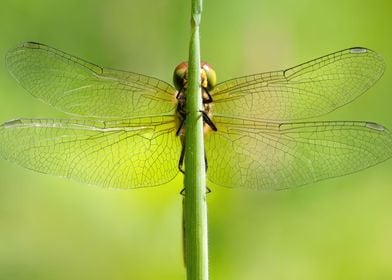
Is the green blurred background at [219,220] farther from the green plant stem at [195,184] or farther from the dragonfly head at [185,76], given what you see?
the green plant stem at [195,184]

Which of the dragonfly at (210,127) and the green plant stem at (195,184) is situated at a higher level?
the dragonfly at (210,127)

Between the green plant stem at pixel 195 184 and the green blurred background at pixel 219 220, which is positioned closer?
the green plant stem at pixel 195 184

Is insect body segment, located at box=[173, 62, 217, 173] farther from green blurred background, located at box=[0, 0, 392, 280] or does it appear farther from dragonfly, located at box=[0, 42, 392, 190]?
green blurred background, located at box=[0, 0, 392, 280]

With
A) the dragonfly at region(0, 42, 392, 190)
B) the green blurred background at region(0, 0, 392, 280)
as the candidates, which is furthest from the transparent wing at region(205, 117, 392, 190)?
the green blurred background at region(0, 0, 392, 280)

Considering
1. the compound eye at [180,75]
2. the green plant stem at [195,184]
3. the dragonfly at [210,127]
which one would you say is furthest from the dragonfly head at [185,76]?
the green plant stem at [195,184]

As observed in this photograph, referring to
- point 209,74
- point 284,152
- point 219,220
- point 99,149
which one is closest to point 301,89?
point 284,152

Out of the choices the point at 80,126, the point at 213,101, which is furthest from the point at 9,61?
the point at 213,101
